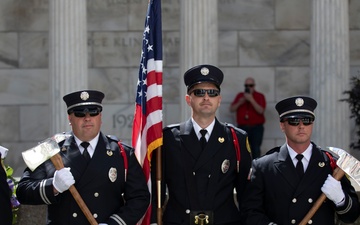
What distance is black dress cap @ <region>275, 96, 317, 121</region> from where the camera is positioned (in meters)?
10.9

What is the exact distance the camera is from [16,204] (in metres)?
12.2

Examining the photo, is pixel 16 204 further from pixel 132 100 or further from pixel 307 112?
pixel 132 100

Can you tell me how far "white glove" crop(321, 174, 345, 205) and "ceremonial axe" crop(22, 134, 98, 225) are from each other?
2.17m

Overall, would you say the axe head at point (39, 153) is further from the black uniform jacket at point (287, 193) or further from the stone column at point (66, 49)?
the stone column at point (66, 49)

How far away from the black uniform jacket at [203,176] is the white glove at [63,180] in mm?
1020

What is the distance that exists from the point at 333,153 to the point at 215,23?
10723mm

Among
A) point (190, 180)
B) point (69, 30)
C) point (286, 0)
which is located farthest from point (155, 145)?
point (286, 0)

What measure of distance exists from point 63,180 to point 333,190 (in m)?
2.49

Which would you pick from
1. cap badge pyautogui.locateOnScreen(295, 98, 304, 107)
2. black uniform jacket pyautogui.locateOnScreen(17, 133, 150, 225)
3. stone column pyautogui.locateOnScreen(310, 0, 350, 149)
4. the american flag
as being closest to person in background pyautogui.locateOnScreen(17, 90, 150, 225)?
black uniform jacket pyautogui.locateOnScreen(17, 133, 150, 225)

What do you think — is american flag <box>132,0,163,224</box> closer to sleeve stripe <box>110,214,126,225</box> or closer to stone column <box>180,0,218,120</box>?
sleeve stripe <box>110,214,126,225</box>

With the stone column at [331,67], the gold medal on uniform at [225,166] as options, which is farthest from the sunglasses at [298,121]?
the stone column at [331,67]

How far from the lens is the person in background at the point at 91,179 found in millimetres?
10773

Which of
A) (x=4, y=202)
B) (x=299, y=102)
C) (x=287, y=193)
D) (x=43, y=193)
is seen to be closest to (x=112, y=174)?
(x=43, y=193)

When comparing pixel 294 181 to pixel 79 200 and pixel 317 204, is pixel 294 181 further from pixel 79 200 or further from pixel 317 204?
pixel 79 200
